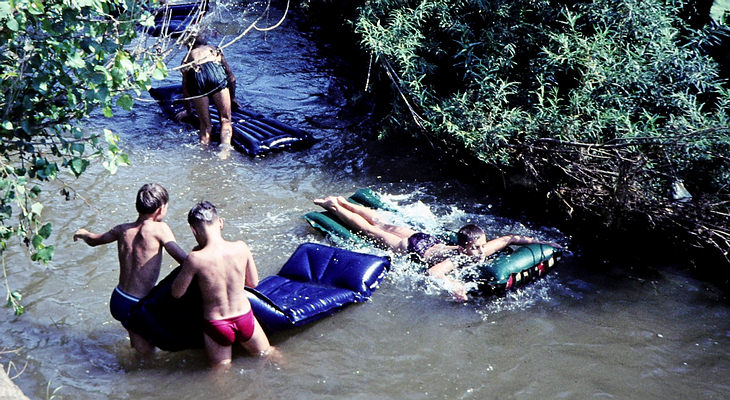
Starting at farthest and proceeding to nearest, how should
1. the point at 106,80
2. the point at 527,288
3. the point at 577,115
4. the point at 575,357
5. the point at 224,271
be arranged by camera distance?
the point at 577,115 → the point at 527,288 → the point at 575,357 → the point at 224,271 → the point at 106,80

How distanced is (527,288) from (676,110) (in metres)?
2.56

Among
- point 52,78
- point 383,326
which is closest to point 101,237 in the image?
point 52,78

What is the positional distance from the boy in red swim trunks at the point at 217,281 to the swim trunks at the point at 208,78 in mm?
3668

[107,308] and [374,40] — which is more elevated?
[374,40]

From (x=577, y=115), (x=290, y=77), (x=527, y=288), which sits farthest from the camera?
(x=290, y=77)

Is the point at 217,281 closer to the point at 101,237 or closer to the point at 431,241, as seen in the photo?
the point at 101,237

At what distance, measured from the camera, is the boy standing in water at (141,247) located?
4.37 m

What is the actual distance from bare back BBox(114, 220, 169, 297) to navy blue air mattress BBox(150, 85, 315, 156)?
338 centimetres

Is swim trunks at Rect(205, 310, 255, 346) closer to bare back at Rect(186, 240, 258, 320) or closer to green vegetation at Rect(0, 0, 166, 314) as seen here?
bare back at Rect(186, 240, 258, 320)

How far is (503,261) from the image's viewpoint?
5.35 m

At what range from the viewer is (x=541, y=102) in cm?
679

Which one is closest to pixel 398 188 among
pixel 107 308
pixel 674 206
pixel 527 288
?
pixel 527 288

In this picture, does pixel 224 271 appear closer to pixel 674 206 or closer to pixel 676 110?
pixel 674 206

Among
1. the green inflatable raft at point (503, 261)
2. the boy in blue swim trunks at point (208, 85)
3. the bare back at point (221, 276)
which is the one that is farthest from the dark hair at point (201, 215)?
the boy in blue swim trunks at point (208, 85)
